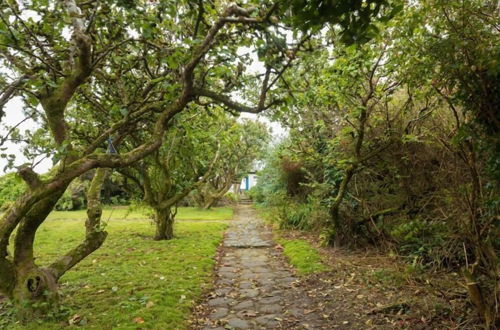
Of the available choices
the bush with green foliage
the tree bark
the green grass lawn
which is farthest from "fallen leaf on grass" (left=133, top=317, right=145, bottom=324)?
the bush with green foliage

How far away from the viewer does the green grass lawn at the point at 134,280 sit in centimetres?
430

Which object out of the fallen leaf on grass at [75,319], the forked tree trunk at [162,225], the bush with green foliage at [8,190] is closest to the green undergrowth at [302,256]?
the forked tree trunk at [162,225]

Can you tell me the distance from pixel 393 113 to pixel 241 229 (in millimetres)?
7960

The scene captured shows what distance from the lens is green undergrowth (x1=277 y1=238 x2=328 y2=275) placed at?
6633 mm

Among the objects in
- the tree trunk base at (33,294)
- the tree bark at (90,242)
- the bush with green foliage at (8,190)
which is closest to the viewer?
the tree trunk base at (33,294)

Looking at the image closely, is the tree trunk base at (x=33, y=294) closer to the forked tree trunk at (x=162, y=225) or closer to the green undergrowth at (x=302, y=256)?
the green undergrowth at (x=302, y=256)

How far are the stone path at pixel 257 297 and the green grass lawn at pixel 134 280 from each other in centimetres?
36

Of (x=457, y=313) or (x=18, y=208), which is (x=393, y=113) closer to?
(x=457, y=313)

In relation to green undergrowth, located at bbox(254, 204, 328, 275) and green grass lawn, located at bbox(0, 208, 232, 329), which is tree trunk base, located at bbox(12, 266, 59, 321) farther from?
green undergrowth, located at bbox(254, 204, 328, 275)

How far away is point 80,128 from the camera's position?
24.5ft

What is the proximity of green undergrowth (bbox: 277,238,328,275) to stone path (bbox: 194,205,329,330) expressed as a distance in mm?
228

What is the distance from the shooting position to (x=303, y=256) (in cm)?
763

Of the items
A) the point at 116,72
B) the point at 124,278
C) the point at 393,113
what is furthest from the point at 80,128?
the point at 393,113

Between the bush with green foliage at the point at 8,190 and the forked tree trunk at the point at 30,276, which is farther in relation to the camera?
the bush with green foliage at the point at 8,190
